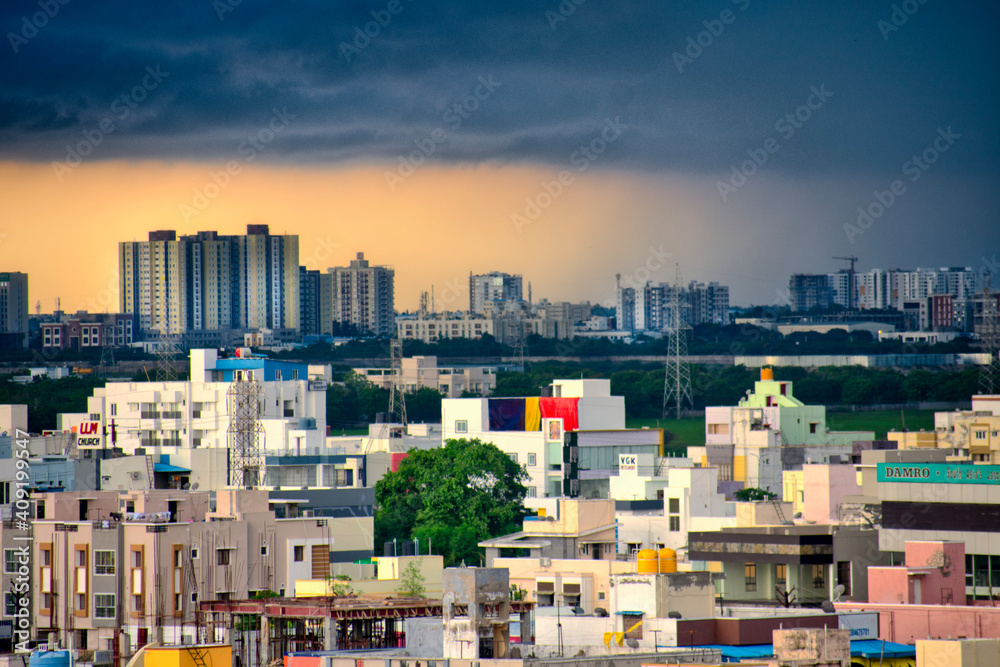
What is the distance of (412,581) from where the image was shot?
22578mm

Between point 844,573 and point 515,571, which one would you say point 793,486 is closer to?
point 515,571

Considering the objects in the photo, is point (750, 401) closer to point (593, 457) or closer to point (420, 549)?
point (593, 457)

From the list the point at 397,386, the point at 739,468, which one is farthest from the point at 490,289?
the point at 739,468

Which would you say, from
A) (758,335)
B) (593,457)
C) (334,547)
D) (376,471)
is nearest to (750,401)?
(593,457)

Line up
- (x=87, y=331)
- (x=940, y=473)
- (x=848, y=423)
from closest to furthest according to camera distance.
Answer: (x=940, y=473) < (x=848, y=423) < (x=87, y=331)

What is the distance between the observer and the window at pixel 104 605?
21.3 m

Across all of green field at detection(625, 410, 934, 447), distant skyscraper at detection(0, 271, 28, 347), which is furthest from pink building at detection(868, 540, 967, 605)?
distant skyscraper at detection(0, 271, 28, 347)

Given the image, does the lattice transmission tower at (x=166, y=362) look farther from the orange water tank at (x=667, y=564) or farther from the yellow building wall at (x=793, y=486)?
the orange water tank at (x=667, y=564)

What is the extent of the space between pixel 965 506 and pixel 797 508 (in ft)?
32.9

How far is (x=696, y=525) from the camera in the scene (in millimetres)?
31125

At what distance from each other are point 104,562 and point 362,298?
5565 inches

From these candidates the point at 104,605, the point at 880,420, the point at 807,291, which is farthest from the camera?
the point at 807,291

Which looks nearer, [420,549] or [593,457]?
[420,549]

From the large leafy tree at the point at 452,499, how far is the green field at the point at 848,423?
30.6 meters
